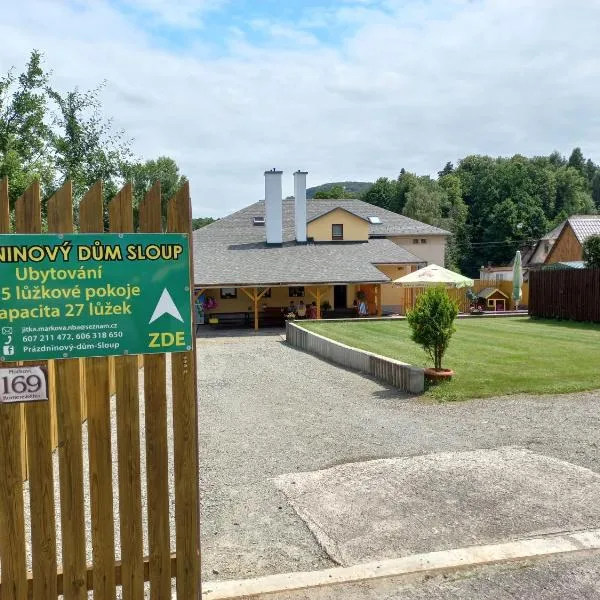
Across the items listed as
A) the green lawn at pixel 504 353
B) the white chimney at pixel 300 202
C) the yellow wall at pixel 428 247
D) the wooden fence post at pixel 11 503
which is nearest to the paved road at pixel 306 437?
the green lawn at pixel 504 353

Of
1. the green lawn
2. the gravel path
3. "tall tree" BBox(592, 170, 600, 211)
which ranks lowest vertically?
the gravel path

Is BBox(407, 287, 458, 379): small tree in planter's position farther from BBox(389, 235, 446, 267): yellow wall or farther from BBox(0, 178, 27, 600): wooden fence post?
BBox(389, 235, 446, 267): yellow wall

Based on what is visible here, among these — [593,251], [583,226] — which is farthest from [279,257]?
[583,226]

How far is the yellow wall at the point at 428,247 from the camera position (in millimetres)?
43312

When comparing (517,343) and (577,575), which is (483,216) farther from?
(577,575)

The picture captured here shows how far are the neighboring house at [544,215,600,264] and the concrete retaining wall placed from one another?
84.2 ft

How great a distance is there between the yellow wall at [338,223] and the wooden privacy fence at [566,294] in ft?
41.6

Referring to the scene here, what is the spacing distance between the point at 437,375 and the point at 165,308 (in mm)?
7801

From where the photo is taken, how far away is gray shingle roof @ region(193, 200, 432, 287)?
28047 millimetres

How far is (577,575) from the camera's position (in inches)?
148

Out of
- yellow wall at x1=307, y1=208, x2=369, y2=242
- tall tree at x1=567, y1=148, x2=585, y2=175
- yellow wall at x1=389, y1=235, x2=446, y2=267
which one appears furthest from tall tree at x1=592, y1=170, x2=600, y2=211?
yellow wall at x1=307, y1=208, x2=369, y2=242

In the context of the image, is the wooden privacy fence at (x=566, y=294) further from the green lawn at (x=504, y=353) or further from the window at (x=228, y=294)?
the window at (x=228, y=294)

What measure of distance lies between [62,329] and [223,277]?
25.1 metres

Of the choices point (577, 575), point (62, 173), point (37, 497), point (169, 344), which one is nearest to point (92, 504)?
point (37, 497)
